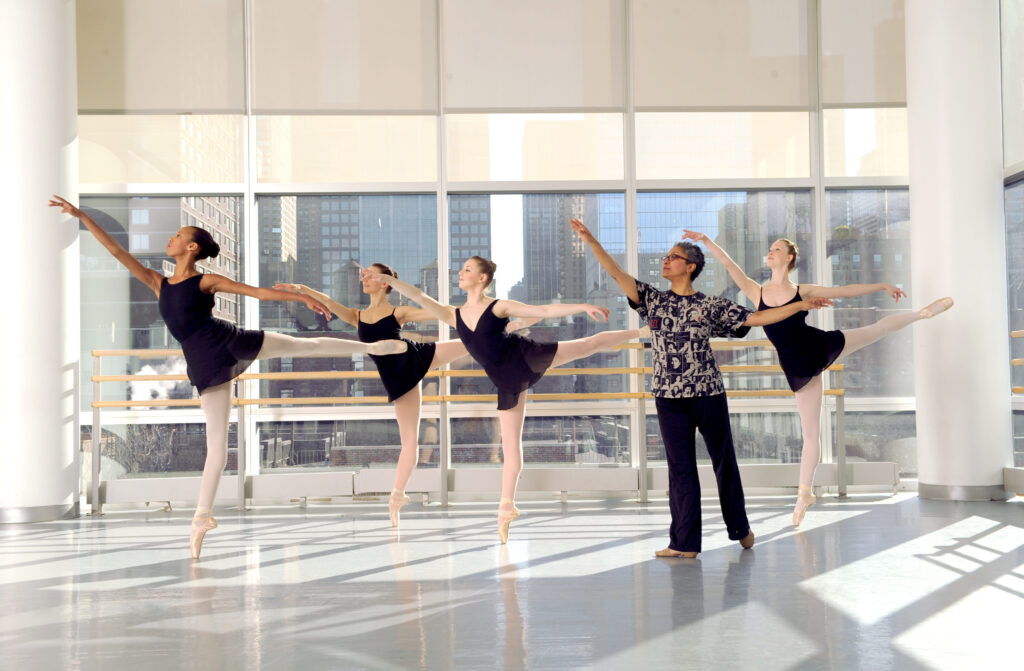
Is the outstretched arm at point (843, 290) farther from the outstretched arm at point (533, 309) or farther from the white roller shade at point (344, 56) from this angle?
the white roller shade at point (344, 56)

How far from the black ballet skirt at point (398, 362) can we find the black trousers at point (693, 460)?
1784 mm

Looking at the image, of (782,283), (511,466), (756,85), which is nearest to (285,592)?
(511,466)

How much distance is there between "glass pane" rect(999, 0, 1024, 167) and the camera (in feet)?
22.8

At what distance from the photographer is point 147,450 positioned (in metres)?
7.76

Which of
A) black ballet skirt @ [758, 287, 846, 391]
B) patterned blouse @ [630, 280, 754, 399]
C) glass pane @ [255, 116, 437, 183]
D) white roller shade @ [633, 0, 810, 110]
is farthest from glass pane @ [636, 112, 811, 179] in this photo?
patterned blouse @ [630, 280, 754, 399]

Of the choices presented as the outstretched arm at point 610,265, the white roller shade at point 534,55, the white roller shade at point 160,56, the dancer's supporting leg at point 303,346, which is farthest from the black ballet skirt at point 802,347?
the white roller shade at point 160,56

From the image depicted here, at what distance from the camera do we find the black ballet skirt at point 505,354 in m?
5.32

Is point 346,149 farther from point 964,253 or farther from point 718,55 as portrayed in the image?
point 964,253

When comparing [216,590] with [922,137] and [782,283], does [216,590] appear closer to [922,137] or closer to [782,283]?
[782,283]

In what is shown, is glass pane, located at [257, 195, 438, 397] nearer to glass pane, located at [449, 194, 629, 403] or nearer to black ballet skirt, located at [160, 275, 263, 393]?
glass pane, located at [449, 194, 629, 403]

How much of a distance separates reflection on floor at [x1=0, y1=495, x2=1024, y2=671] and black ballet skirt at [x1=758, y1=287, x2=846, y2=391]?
38.4 inches

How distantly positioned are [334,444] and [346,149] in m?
2.54

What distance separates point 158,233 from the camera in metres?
7.85

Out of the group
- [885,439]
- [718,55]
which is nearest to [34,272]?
[718,55]
